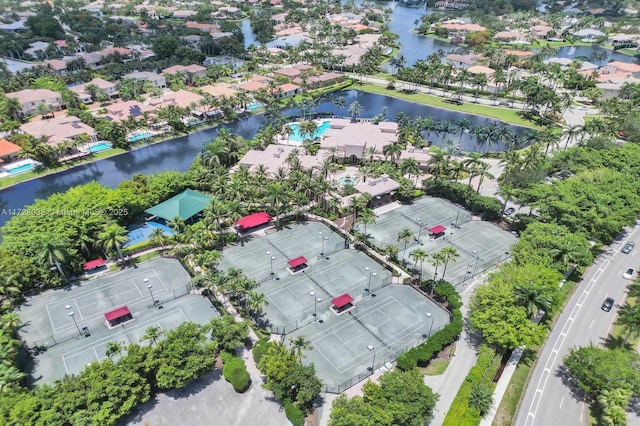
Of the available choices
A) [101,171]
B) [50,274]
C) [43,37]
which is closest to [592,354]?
[50,274]

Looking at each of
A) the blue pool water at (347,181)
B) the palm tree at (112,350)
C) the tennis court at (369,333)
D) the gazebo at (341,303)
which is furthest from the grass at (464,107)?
the palm tree at (112,350)

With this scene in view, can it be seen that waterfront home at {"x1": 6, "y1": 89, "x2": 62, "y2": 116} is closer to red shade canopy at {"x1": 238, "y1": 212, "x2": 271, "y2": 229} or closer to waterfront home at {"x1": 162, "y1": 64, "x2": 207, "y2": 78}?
waterfront home at {"x1": 162, "y1": 64, "x2": 207, "y2": 78}

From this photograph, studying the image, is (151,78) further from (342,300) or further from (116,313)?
(342,300)

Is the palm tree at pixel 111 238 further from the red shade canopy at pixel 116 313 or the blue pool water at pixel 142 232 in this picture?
the red shade canopy at pixel 116 313

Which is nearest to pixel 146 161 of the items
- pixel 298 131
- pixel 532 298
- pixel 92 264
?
pixel 298 131

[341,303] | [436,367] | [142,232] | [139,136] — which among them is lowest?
[436,367]

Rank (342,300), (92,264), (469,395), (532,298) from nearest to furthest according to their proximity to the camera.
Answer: (469,395) → (532,298) → (342,300) → (92,264)

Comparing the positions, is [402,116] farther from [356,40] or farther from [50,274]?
[356,40]
